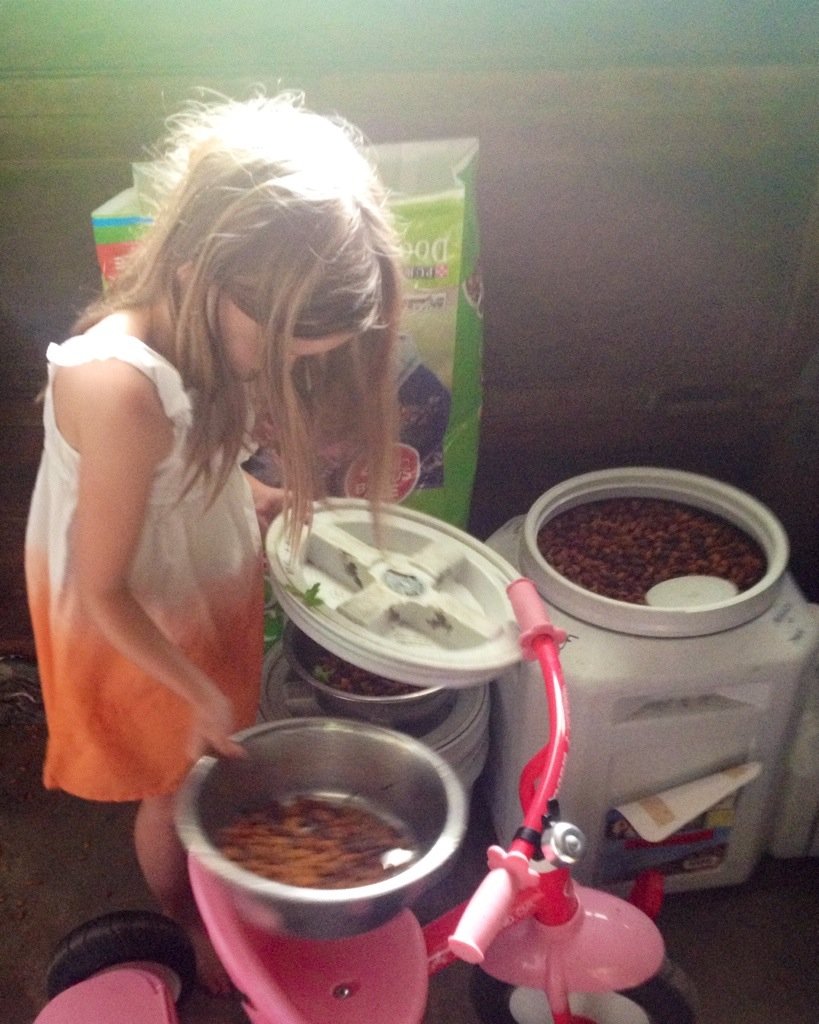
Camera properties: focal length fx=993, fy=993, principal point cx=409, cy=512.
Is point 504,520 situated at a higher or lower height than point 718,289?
lower

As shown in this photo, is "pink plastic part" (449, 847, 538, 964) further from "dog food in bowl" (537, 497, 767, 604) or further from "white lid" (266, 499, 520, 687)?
"dog food in bowl" (537, 497, 767, 604)

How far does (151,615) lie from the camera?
0.99 m

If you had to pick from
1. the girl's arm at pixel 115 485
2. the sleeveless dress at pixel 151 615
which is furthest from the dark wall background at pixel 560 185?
the girl's arm at pixel 115 485

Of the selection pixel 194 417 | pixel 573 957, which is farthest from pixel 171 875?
pixel 194 417

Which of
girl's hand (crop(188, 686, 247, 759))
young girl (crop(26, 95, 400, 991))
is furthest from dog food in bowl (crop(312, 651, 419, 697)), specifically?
girl's hand (crop(188, 686, 247, 759))

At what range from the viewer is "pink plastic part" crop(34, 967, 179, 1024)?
1.02 m

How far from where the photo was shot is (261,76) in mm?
1246

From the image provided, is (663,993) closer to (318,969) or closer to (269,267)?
(318,969)

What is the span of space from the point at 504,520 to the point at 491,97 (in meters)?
0.65

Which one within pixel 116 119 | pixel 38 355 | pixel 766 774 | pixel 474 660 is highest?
pixel 116 119

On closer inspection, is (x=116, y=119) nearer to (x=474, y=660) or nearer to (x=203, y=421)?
(x=203, y=421)

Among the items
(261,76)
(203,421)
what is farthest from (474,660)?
(261,76)

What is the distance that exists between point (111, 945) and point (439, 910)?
1.43ft

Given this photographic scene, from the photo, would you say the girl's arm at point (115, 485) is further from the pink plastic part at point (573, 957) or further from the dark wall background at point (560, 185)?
the dark wall background at point (560, 185)
